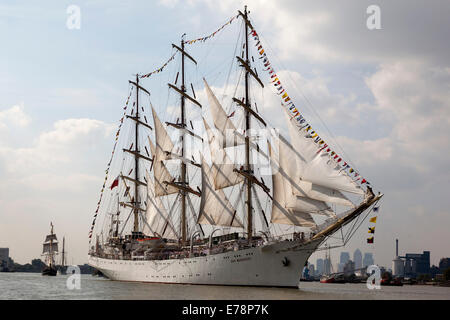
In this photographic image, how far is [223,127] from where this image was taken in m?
72.9

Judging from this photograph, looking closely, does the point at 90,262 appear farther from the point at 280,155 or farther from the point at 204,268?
the point at 280,155

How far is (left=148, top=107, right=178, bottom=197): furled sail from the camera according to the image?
292ft

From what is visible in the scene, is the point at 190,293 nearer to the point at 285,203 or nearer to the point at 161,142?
the point at 285,203

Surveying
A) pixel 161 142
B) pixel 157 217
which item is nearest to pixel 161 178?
pixel 161 142

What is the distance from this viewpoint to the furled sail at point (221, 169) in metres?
71.9

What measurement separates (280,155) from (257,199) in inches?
327

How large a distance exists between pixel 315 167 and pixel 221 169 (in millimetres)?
18134

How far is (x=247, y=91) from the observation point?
237 ft

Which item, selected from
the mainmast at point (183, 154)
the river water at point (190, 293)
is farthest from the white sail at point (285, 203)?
the mainmast at point (183, 154)

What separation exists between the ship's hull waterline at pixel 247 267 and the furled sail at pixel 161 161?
1691cm

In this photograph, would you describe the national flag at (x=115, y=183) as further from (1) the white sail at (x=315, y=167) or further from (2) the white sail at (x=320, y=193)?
(2) the white sail at (x=320, y=193)

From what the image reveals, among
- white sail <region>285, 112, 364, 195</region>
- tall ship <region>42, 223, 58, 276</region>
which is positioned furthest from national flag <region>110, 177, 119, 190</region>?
tall ship <region>42, 223, 58, 276</region>

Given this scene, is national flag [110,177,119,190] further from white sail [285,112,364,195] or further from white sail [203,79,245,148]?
white sail [285,112,364,195]
